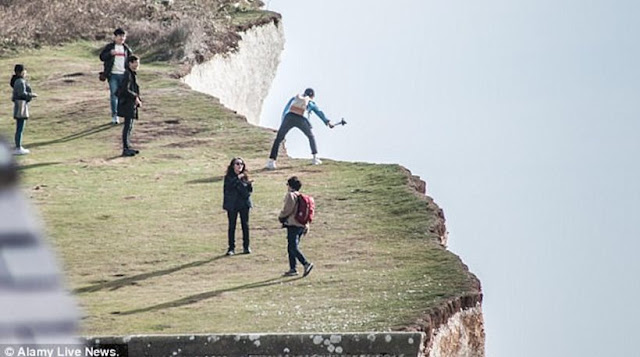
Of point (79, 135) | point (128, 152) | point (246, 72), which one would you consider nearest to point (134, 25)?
point (246, 72)

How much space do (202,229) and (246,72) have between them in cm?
2603

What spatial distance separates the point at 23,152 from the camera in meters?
31.8

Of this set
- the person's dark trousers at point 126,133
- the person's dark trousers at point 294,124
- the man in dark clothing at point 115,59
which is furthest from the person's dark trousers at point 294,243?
the man in dark clothing at point 115,59

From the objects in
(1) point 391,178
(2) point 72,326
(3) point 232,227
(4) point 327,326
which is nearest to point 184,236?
(3) point 232,227

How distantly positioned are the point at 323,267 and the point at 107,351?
8263 millimetres

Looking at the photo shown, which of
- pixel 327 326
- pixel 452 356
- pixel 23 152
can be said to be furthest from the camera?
pixel 23 152

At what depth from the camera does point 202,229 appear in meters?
24.3

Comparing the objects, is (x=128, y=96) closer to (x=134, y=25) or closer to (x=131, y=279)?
(x=131, y=279)

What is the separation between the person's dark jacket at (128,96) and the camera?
29.7 meters

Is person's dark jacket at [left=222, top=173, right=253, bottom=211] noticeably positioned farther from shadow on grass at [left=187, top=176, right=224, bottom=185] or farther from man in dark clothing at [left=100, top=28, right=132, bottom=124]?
man in dark clothing at [left=100, top=28, right=132, bottom=124]

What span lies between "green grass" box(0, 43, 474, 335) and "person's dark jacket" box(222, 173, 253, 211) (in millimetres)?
899

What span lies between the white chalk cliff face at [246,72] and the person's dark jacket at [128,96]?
1332 centimetres

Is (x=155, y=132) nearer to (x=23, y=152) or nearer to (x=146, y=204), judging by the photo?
(x=23, y=152)

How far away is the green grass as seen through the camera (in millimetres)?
17281
